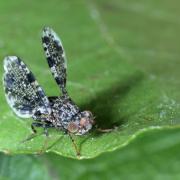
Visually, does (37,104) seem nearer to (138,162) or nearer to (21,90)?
(21,90)

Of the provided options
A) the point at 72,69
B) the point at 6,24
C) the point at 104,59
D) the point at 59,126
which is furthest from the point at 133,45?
the point at 59,126

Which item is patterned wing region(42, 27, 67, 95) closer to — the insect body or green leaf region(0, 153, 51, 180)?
the insect body

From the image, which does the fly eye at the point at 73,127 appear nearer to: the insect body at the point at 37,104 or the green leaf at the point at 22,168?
the insect body at the point at 37,104

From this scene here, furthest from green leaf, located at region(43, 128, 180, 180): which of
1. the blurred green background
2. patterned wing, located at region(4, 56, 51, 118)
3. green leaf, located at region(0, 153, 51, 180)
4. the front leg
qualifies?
patterned wing, located at region(4, 56, 51, 118)

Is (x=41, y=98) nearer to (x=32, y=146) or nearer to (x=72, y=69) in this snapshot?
(x=32, y=146)

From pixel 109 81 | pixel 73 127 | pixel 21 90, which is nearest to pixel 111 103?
pixel 109 81
